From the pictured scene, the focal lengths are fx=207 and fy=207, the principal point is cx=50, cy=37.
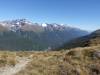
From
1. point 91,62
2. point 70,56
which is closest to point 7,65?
point 70,56

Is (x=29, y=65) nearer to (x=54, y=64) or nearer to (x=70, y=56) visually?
(x=54, y=64)

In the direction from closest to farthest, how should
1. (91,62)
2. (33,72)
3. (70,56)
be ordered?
(33,72) < (91,62) < (70,56)

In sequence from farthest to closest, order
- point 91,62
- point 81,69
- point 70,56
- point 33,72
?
point 70,56, point 91,62, point 81,69, point 33,72

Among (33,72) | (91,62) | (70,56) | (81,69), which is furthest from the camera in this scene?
(70,56)

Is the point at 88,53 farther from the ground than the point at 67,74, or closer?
farther from the ground

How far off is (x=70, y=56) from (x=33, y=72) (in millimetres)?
6911

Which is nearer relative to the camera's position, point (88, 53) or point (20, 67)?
point (20, 67)

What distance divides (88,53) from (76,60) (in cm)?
254

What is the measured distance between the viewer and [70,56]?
87.5ft

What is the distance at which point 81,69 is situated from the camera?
22.9m

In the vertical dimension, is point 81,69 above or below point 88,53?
below

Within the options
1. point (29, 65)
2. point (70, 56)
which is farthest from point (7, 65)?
point (70, 56)

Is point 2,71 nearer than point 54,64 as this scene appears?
Yes

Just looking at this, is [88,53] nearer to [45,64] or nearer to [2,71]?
[45,64]
